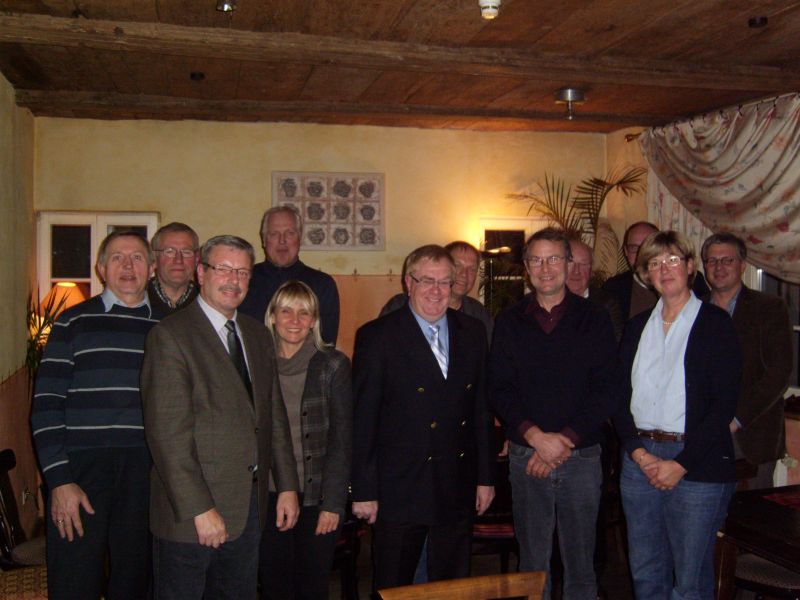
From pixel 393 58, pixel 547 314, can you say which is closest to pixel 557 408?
pixel 547 314

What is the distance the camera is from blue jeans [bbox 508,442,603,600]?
2.98 meters

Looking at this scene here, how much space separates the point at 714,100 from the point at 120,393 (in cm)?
436

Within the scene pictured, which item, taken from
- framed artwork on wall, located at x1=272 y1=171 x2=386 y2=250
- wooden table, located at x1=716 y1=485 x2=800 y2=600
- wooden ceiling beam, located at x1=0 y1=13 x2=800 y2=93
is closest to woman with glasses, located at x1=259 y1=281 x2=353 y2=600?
wooden table, located at x1=716 y1=485 x2=800 y2=600

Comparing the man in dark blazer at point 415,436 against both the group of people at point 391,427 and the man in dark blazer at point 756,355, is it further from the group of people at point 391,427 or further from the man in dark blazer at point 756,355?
the man in dark blazer at point 756,355

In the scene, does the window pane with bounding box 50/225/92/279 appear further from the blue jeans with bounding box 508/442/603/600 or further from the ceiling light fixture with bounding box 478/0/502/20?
the blue jeans with bounding box 508/442/603/600

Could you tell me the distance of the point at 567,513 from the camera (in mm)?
2990

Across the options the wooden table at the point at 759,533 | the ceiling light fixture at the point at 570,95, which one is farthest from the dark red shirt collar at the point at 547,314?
the ceiling light fixture at the point at 570,95

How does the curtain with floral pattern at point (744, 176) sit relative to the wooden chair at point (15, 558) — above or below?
above

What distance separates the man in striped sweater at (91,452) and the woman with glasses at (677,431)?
5.90 ft

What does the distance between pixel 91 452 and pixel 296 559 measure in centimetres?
82

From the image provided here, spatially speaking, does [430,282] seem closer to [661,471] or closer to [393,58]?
[661,471]

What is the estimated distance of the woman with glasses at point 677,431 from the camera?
9.13ft

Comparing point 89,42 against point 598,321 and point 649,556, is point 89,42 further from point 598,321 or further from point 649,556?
point 649,556

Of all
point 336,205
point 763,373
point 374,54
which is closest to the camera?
point 763,373
